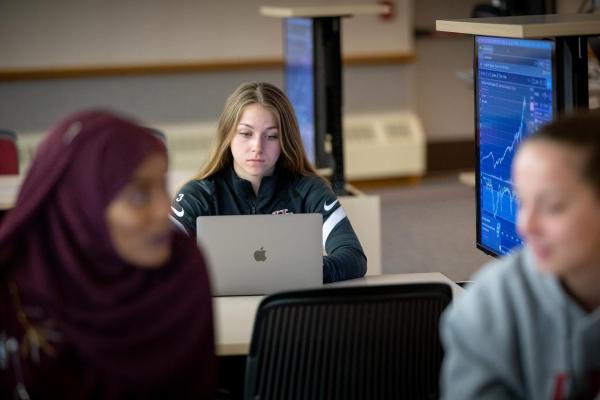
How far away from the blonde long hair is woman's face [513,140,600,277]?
1.83m

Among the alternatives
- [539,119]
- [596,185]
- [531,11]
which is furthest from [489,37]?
[531,11]

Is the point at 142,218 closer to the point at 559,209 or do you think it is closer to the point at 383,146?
the point at 559,209

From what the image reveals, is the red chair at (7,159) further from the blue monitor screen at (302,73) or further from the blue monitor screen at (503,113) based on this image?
the blue monitor screen at (503,113)

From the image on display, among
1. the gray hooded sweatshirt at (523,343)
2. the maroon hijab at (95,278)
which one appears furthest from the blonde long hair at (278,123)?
the gray hooded sweatshirt at (523,343)

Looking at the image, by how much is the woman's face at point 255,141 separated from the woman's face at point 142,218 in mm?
1607

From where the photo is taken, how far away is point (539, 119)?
2.54m

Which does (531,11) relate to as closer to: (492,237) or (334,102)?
(334,102)

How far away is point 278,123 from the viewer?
3.46 m

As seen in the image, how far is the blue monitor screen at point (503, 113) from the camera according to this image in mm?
2535

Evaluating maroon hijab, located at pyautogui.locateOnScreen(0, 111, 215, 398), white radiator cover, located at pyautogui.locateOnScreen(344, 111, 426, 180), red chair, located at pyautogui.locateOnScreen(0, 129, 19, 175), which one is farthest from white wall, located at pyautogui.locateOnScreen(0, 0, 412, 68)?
maroon hijab, located at pyautogui.locateOnScreen(0, 111, 215, 398)

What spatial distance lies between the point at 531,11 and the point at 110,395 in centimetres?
561

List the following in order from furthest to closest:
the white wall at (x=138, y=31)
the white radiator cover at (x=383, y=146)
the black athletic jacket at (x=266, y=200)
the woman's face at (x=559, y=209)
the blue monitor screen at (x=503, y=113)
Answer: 1. the white radiator cover at (x=383, y=146)
2. the white wall at (x=138, y=31)
3. the black athletic jacket at (x=266, y=200)
4. the blue monitor screen at (x=503, y=113)
5. the woman's face at (x=559, y=209)

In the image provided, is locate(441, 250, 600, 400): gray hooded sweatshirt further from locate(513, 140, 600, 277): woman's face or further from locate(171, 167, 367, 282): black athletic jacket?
locate(171, 167, 367, 282): black athletic jacket

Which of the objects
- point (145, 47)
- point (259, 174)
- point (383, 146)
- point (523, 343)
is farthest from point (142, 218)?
point (383, 146)
